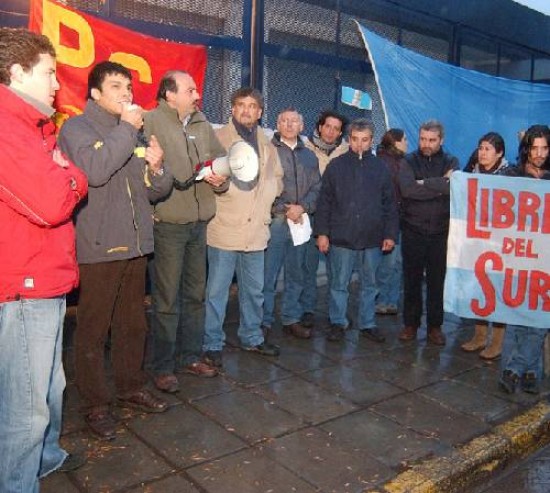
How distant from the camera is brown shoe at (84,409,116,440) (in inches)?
138

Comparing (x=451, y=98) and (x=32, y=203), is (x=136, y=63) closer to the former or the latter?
(x=32, y=203)

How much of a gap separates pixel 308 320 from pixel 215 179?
2.35 m

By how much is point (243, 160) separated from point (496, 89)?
664 cm

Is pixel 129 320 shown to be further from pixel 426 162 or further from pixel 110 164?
pixel 426 162

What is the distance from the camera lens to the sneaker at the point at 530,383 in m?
4.50

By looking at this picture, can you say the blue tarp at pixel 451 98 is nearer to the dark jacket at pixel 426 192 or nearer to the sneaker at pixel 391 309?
the dark jacket at pixel 426 192

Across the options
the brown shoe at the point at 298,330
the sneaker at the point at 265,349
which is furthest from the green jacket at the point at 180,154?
the brown shoe at the point at 298,330

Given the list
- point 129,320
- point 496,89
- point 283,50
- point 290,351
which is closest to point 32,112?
point 129,320

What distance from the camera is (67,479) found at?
122 inches

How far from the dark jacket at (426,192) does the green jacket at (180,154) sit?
1979 millimetres

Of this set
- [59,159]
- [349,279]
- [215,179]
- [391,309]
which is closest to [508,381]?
[349,279]

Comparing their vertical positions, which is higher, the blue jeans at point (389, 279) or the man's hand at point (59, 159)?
the man's hand at point (59, 159)

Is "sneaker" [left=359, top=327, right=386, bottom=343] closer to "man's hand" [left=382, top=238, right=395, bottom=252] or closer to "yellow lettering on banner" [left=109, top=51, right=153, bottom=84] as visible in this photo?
"man's hand" [left=382, top=238, right=395, bottom=252]

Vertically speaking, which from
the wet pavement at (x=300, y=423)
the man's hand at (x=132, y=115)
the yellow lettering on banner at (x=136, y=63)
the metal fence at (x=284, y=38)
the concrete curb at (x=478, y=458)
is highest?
the metal fence at (x=284, y=38)
